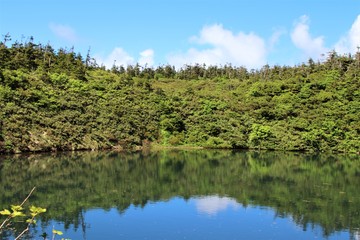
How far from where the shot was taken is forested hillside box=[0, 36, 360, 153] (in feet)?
170

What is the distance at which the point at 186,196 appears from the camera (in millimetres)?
28062

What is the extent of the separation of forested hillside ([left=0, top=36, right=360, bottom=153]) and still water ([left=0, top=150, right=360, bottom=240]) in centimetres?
688

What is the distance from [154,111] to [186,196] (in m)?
38.0

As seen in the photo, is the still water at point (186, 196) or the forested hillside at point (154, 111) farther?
the forested hillside at point (154, 111)

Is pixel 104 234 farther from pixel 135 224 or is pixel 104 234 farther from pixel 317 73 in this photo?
pixel 317 73

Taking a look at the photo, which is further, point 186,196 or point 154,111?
point 154,111

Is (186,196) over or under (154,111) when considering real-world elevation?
under

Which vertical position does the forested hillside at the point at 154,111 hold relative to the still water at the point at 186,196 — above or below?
above

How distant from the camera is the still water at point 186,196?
19109 millimetres

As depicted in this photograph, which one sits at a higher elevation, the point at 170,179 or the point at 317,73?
the point at 317,73

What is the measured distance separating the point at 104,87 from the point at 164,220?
51.8 metres

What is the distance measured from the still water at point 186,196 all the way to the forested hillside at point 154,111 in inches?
271

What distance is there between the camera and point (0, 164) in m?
38.3

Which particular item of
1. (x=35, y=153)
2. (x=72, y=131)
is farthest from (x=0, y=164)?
(x=72, y=131)
